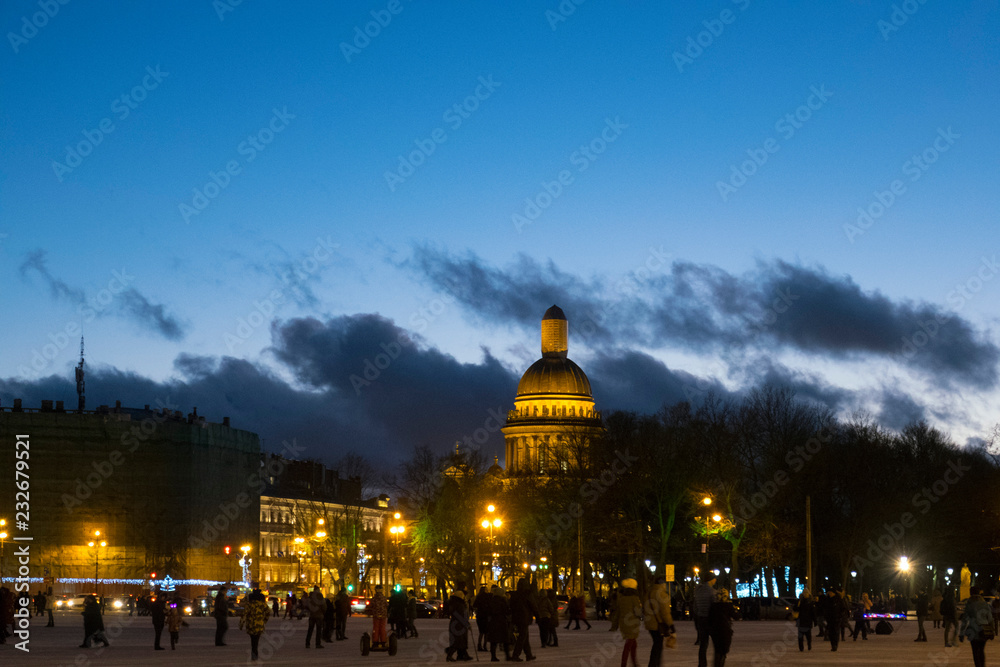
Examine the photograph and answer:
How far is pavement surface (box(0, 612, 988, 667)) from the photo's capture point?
27750 millimetres

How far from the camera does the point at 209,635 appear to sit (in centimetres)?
4581

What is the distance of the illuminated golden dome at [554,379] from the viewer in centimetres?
15762

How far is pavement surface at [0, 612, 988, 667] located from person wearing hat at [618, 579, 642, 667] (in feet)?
10.5

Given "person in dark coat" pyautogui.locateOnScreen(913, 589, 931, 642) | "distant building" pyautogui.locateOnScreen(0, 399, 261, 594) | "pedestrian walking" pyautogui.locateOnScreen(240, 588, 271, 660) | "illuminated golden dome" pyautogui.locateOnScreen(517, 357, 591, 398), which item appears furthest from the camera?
"illuminated golden dome" pyautogui.locateOnScreen(517, 357, 591, 398)

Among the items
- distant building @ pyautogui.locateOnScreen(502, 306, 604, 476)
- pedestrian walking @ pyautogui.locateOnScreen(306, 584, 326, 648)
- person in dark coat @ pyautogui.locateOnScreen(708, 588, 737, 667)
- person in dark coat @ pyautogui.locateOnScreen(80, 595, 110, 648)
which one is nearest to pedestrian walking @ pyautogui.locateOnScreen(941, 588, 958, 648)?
person in dark coat @ pyautogui.locateOnScreen(708, 588, 737, 667)

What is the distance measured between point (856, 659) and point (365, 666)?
10093 millimetres

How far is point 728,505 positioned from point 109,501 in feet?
170

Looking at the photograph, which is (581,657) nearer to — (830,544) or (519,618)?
(519,618)

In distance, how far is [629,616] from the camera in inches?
911

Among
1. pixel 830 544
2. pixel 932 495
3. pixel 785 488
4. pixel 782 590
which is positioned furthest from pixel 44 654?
pixel 932 495

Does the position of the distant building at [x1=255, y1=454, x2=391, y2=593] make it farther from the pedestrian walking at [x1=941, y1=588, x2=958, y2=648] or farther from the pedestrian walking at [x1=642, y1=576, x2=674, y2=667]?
the pedestrian walking at [x1=642, y1=576, x2=674, y2=667]

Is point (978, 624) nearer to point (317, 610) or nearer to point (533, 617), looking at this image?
point (533, 617)

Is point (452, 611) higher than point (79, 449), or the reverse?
point (79, 449)

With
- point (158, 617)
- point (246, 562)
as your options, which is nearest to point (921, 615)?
point (158, 617)
